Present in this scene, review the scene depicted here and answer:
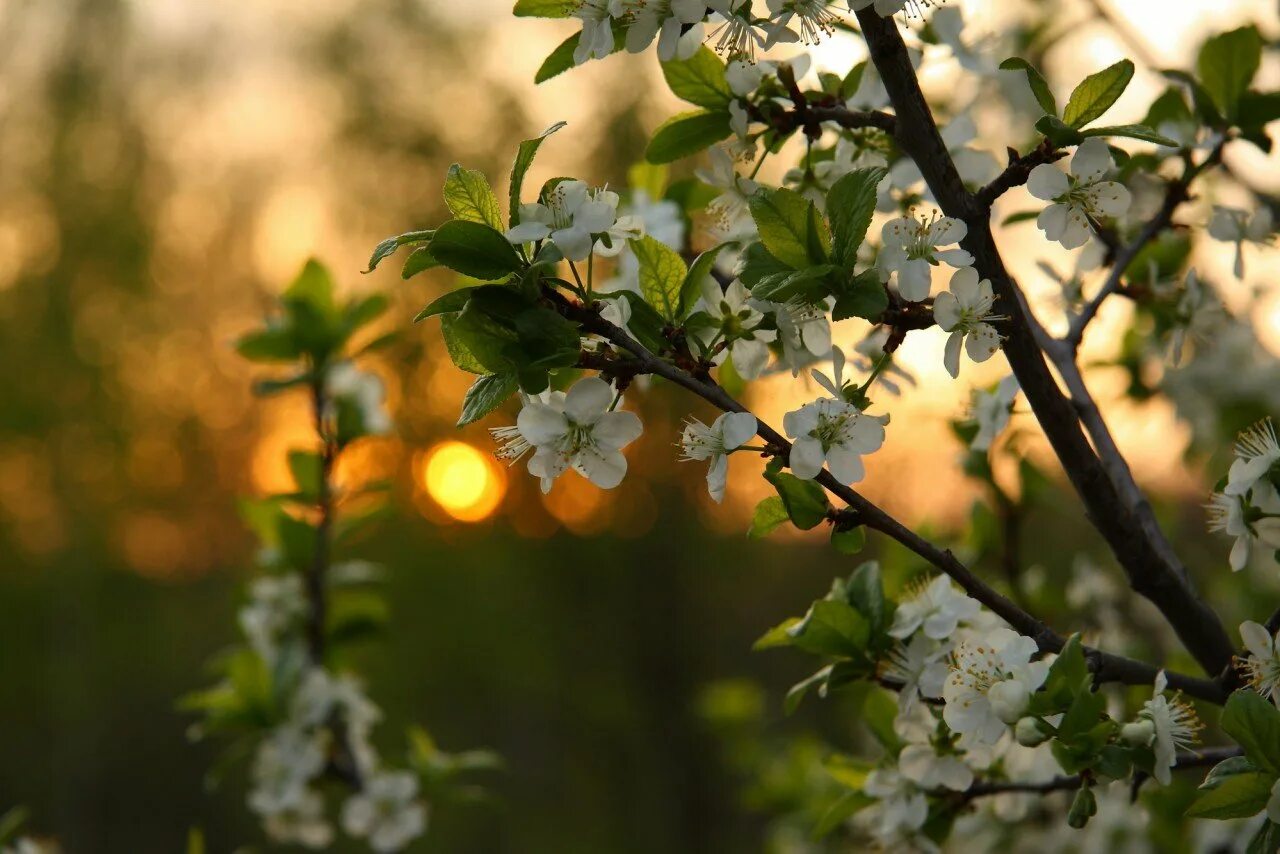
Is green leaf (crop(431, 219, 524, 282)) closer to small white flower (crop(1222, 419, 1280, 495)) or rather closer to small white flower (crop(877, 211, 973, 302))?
small white flower (crop(877, 211, 973, 302))

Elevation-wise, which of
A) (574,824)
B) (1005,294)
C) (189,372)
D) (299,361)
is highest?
(189,372)

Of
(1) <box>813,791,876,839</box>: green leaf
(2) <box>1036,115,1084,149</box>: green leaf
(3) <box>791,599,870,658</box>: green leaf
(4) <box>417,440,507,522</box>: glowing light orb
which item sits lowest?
(1) <box>813,791,876,839</box>: green leaf

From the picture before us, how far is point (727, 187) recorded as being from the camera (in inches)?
40.4

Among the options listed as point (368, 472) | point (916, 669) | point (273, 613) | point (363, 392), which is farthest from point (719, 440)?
point (368, 472)

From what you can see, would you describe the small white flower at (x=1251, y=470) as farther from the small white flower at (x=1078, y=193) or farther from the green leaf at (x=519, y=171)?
the green leaf at (x=519, y=171)

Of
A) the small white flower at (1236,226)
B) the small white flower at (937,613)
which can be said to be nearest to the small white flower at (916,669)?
the small white flower at (937,613)

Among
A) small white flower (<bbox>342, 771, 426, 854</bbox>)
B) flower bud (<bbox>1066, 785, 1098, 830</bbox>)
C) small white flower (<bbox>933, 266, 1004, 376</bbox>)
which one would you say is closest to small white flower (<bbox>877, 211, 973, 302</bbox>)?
small white flower (<bbox>933, 266, 1004, 376</bbox>)

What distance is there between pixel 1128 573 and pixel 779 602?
7.47m

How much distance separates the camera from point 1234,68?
1.11m

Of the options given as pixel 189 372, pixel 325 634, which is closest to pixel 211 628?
pixel 189 372

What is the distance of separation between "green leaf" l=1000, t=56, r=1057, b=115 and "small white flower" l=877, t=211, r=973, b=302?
0.10 meters

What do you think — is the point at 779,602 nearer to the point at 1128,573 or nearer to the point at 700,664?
the point at 700,664

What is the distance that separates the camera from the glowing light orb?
736cm

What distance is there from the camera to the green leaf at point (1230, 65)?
42.9 inches
